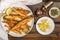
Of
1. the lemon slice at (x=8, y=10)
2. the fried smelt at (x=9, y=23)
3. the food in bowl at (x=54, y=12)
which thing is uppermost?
the lemon slice at (x=8, y=10)

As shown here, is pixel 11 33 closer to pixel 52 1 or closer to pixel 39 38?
pixel 39 38

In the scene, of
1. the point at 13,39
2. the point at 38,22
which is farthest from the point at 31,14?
the point at 13,39

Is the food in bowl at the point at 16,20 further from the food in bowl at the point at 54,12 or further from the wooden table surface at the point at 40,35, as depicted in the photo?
the food in bowl at the point at 54,12

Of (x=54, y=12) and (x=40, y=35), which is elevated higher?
(x=54, y=12)

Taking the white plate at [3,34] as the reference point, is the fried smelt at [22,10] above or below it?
above

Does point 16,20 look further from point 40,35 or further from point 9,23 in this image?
point 40,35

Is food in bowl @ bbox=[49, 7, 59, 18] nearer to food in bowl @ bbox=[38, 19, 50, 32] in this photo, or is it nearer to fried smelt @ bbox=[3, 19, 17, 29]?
food in bowl @ bbox=[38, 19, 50, 32]

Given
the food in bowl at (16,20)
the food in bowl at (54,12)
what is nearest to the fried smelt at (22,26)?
the food in bowl at (16,20)

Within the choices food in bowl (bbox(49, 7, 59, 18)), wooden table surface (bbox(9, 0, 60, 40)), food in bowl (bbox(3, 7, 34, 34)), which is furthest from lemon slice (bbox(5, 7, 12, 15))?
food in bowl (bbox(49, 7, 59, 18))

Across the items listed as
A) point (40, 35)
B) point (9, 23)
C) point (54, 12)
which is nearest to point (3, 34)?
point (9, 23)
